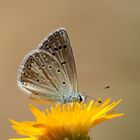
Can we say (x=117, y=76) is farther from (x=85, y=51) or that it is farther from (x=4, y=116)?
(x=4, y=116)

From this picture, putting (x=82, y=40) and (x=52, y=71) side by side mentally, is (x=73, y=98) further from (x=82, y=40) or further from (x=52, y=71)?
(x=82, y=40)

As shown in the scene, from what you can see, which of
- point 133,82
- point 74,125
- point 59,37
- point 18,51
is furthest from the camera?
point 18,51

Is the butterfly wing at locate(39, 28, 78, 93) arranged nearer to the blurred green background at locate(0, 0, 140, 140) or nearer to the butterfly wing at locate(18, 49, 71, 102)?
the butterfly wing at locate(18, 49, 71, 102)

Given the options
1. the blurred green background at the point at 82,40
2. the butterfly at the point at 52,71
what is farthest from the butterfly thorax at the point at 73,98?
the blurred green background at the point at 82,40

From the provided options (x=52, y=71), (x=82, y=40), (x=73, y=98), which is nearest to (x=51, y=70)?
(x=52, y=71)

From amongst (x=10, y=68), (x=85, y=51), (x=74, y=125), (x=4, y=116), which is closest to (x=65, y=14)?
(x=85, y=51)

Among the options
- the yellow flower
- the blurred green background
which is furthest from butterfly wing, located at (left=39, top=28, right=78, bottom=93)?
the blurred green background

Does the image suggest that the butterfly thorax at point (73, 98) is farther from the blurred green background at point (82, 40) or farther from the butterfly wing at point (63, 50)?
the blurred green background at point (82, 40)
